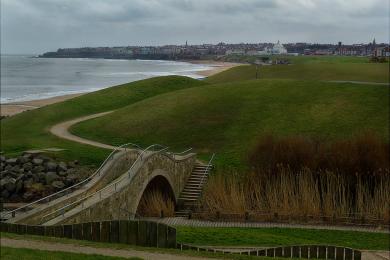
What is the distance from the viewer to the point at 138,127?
4119cm

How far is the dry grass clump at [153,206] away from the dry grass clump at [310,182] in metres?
1.96

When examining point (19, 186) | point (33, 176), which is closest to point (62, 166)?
point (33, 176)

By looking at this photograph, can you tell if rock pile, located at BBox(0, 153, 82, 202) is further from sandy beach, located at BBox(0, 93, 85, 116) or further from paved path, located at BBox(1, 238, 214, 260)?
sandy beach, located at BBox(0, 93, 85, 116)

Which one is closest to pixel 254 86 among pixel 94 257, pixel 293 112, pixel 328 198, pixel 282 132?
pixel 293 112

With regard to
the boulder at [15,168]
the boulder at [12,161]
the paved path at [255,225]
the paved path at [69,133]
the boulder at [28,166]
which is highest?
the paved path at [69,133]

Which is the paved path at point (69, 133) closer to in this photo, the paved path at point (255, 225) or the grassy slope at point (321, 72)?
the paved path at point (255, 225)

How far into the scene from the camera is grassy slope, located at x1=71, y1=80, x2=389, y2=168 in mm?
38000

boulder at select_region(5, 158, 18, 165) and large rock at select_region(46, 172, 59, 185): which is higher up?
boulder at select_region(5, 158, 18, 165)

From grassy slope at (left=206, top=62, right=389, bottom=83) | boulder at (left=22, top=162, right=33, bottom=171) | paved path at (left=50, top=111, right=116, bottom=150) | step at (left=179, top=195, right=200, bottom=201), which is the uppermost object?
grassy slope at (left=206, top=62, right=389, bottom=83)

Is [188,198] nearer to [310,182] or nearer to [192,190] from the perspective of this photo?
[192,190]

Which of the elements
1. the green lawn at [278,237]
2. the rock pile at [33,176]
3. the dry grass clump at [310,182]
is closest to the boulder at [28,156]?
the rock pile at [33,176]

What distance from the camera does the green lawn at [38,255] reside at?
1289 centimetres

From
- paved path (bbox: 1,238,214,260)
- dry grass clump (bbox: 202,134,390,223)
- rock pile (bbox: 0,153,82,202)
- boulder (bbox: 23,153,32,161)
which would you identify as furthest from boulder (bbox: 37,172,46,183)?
paved path (bbox: 1,238,214,260)

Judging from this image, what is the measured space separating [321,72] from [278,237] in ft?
176
